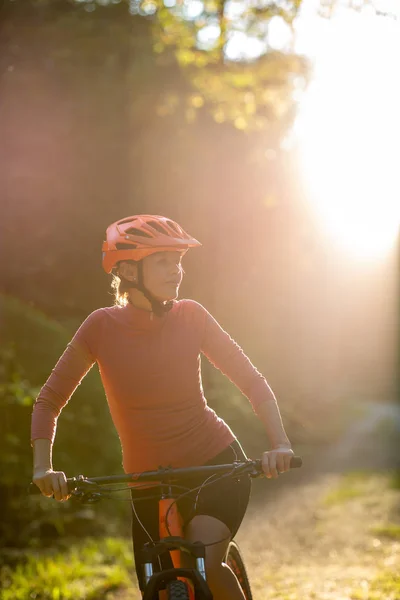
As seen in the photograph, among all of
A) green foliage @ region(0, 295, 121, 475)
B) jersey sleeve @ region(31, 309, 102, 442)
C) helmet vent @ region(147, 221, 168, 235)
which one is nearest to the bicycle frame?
jersey sleeve @ region(31, 309, 102, 442)

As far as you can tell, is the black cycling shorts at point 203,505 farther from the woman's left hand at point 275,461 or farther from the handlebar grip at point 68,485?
the handlebar grip at point 68,485

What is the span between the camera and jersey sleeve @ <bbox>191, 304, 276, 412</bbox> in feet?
12.6

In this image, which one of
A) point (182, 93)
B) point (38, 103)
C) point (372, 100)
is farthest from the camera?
point (182, 93)

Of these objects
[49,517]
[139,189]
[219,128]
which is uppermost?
[219,128]

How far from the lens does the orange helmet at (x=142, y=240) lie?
149 inches

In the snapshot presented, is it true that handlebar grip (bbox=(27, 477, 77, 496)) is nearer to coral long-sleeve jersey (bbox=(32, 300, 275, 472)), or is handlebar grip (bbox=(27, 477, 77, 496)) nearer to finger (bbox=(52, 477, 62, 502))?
finger (bbox=(52, 477, 62, 502))

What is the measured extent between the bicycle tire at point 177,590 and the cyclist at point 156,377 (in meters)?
0.50

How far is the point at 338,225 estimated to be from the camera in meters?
23.9

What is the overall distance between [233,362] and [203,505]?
68 centimetres

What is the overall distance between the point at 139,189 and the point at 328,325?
1843 centimetres

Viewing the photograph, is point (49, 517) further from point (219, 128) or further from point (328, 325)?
point (328, 325)

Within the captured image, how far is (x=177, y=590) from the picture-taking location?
10.0ft

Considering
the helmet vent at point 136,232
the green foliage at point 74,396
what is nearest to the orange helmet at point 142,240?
the helmet vent at point 136,232

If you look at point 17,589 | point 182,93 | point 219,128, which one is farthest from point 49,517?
point 219,128
